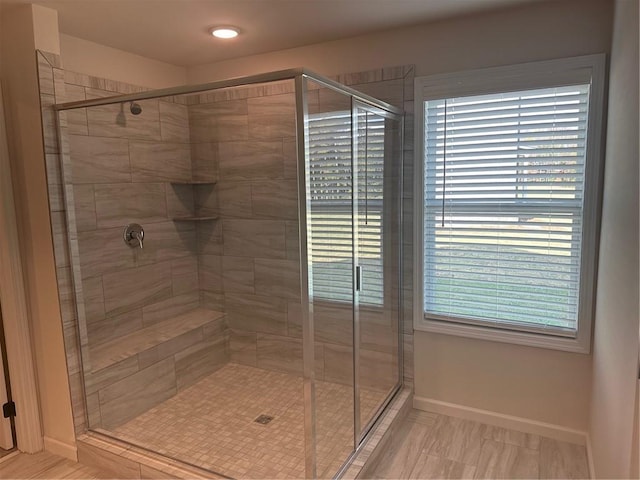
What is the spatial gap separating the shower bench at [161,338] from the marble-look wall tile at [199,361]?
0.23ft

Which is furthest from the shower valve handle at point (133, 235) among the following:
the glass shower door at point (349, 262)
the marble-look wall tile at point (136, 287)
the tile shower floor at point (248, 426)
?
the glass shower door at point (349, 262)

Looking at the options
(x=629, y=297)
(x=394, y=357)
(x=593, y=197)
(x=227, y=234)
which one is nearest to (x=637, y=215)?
(x=629, y=297)

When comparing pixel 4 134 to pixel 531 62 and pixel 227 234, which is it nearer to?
pixel 227 234

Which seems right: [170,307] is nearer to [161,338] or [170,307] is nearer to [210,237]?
[161,338]

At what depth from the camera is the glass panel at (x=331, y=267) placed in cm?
190

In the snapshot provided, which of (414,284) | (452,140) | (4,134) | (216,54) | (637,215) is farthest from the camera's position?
(216,54)

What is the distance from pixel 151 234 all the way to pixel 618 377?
9.34 feet

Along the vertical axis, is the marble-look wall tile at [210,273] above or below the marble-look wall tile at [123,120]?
below

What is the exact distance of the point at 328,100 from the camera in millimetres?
2027

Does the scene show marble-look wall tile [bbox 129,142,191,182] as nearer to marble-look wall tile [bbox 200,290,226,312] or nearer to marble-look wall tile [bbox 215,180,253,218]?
marble-look wall tile [bbox 215,180,253,218]

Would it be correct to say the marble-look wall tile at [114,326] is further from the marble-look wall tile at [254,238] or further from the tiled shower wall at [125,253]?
the marble-look wall tile at [254,238]

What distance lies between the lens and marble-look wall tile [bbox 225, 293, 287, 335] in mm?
3316

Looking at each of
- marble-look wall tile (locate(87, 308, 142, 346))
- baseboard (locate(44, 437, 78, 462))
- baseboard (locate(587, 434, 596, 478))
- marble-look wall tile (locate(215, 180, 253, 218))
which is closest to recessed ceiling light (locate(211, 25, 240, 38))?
marble-look wall tile (locate(215, 180, 253, 218))

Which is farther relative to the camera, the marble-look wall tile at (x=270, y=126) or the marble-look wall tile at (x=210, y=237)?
the marble-look wall tile at (x=210, y=237)
